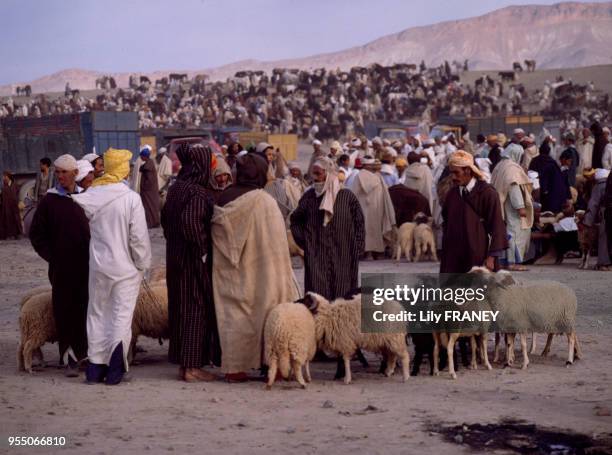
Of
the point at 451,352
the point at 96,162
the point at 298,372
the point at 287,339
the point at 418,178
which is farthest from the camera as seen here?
the point at 418,178

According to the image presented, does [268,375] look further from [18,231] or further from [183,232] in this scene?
[18,231]

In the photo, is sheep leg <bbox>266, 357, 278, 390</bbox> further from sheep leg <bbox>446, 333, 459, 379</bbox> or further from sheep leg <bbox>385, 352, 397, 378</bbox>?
sheep leg <bbox>446, 333, 459, 379</bbox>

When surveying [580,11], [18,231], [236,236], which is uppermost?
[580,11]

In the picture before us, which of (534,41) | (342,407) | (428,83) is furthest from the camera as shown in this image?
(534,41)

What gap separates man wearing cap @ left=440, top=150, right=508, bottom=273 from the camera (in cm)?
792

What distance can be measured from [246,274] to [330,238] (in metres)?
0.89

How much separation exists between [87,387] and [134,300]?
0.63 meters

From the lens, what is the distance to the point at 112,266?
24.6 feet

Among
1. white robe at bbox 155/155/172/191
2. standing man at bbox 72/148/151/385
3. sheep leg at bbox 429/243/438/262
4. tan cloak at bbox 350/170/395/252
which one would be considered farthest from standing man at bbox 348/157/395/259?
standing man at bbox 72/148/151/385

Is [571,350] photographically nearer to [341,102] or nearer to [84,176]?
[84,176]

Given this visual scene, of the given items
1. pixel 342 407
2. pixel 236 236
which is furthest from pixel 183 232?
pixel 342 407

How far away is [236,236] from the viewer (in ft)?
25.0

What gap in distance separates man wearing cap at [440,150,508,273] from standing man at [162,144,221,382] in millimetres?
1678

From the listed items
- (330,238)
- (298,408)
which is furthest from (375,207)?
(298,408)
